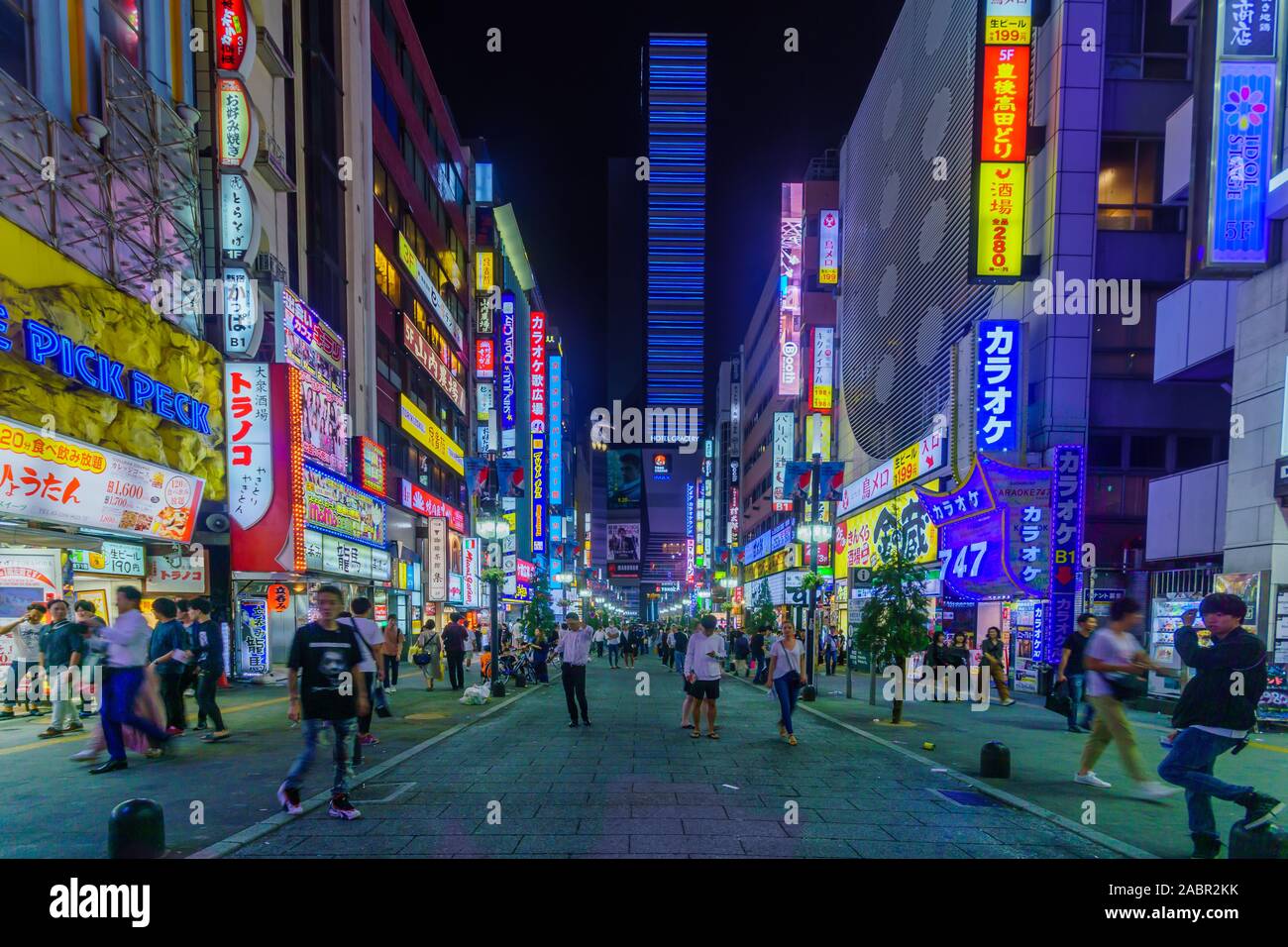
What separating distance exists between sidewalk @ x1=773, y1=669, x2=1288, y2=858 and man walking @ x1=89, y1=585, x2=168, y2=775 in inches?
382

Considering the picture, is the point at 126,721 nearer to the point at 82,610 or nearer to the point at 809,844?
the point at 82,610

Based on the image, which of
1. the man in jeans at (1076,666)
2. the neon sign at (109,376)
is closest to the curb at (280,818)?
the neon sign at (109,376)

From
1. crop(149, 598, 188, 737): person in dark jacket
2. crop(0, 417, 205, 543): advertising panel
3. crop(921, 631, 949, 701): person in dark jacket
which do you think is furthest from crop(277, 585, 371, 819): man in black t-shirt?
crop(921, 631, 949, 701): person in dark jacket

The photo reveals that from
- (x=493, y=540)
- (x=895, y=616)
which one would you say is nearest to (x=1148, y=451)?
(x=895, y=616)

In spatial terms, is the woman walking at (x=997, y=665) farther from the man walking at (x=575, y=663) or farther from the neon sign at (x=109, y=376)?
the neon sign at (x=109, y=376)

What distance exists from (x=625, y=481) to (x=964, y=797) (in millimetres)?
173613

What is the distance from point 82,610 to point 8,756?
2.21m

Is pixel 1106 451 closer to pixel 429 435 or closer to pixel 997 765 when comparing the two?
pixel 997 765

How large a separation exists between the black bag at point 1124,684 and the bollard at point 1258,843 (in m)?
2.65

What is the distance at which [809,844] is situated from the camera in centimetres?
601

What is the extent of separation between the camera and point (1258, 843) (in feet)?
16.6

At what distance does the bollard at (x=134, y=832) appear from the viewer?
16.8ft

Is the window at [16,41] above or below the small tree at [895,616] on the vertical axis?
above

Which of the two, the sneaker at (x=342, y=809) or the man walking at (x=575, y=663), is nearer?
the sneaker at (x=342, y=809)
